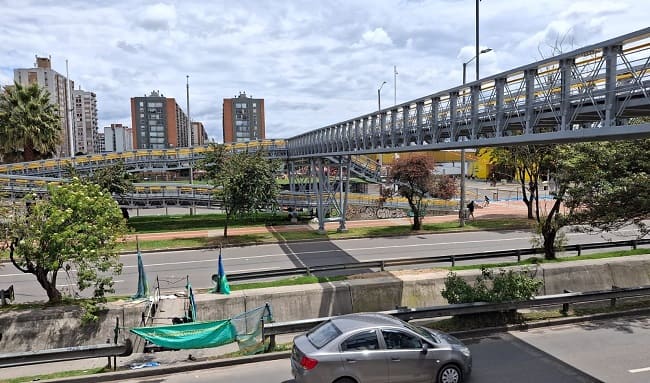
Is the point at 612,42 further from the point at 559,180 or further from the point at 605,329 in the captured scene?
the point at 559,180

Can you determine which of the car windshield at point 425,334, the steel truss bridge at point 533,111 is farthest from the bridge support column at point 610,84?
the car windshield at point 425,334

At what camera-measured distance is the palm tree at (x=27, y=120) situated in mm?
35656

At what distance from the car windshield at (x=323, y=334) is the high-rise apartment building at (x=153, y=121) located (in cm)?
13255

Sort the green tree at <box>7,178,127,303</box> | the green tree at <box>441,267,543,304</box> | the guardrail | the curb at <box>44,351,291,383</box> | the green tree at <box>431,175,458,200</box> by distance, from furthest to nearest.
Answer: the green tree at <box>431,175,458,200</box>, the guardrail, the green tree at <box>7,178,127,303</box>, the green tree at <box>441,267,543,304</box>, the curb at <box>44,351,291,383</box>

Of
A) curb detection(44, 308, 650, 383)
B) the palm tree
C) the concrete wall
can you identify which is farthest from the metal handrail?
the palm tree

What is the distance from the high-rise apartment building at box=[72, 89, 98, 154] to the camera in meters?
149

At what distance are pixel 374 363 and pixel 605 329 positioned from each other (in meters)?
7.16

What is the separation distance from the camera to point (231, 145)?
4309 centimetres

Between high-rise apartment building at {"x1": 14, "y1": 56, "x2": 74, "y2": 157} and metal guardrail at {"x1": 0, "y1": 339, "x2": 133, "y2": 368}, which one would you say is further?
high-rise apartment building at {"x1": 14, "y1": 56, "x2": 74, "y2": 157}

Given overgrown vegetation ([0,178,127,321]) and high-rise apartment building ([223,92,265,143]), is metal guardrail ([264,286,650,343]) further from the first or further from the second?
high-rise apartment building ([223,92,265,143])

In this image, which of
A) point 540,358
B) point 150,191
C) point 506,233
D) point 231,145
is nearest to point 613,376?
point 540,358

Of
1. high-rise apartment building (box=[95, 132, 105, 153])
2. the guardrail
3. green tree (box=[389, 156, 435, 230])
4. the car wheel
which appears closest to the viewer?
the car wheel

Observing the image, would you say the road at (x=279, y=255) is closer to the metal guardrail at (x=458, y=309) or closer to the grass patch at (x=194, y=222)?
the grass patch at (x=194, y=222)

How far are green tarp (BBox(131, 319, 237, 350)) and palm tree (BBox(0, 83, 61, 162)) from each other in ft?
105
